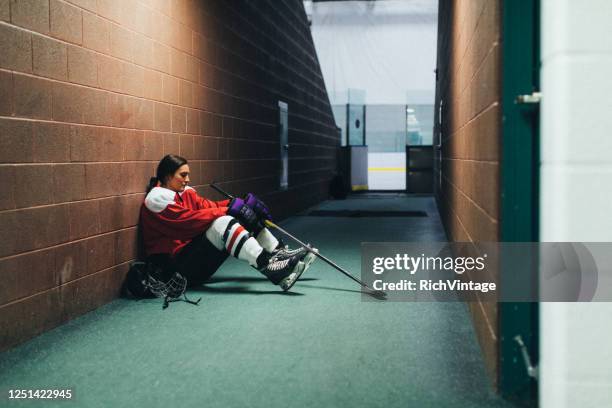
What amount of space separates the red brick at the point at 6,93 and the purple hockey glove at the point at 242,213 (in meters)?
1.59

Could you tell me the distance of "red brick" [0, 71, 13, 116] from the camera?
2908 mm

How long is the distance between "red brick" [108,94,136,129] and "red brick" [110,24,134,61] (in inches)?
9.8

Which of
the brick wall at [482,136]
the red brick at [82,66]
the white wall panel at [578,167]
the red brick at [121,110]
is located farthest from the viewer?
the red brick at [121,110]

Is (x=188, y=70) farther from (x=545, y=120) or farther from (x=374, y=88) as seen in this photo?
(x=374, y=88)

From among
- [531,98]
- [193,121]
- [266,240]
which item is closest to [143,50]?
[193,121]

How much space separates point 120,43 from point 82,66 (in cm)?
49

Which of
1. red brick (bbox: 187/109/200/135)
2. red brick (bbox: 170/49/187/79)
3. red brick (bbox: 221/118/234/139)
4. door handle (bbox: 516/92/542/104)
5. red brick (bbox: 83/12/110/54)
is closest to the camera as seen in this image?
door handle (bbox: 516/92/542/104)

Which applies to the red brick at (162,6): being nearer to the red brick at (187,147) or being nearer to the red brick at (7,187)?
the red brick at (187,147)

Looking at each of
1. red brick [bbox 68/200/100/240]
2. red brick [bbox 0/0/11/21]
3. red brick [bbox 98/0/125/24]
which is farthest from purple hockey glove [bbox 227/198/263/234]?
red brick [bbox 0/0/11/21]

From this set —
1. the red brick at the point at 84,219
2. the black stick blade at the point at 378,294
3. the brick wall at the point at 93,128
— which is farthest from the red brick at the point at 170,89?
the black stick blade at the point at 378,294

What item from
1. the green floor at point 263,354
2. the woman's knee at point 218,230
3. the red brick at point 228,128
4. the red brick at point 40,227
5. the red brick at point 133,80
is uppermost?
the red brick at point 133,80

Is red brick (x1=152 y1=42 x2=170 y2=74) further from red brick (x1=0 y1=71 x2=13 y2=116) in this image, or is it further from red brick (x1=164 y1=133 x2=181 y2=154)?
red brick (x1=0 y1=71 x2=13 y2=116)

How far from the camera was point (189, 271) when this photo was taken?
4215 mm

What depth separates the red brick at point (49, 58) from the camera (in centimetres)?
315
